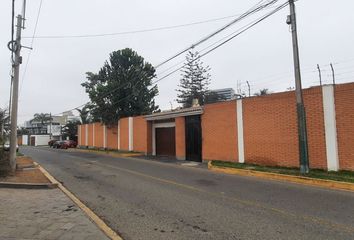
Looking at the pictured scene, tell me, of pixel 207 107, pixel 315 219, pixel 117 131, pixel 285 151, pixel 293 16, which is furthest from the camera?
pixel 117 131

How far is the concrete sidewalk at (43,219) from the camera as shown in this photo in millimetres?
6309

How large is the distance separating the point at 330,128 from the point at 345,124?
66 centimetres

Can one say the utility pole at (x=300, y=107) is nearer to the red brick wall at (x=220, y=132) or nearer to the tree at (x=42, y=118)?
the red brick wall at (x=220, y=132)

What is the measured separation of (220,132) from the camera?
21.0 metres

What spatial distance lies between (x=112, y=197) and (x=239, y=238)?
515cm

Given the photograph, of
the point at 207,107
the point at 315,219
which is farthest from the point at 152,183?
the point at 207,107

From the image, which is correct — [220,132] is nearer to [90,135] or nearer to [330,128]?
[330,128]

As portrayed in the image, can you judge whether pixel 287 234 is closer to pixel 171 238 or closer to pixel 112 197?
pixel 171 238

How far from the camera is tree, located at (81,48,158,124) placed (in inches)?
1539

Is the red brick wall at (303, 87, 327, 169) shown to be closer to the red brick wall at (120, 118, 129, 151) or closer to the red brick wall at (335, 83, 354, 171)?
the red brick wall at (335, 83, 354, 171)

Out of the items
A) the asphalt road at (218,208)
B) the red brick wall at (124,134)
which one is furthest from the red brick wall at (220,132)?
the red brick wall at (124,134)

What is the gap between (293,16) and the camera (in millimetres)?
14711

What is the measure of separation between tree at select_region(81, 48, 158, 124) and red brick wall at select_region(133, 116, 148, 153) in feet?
20.4

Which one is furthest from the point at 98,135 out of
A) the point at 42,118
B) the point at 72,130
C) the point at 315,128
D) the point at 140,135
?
the point at 42,118
